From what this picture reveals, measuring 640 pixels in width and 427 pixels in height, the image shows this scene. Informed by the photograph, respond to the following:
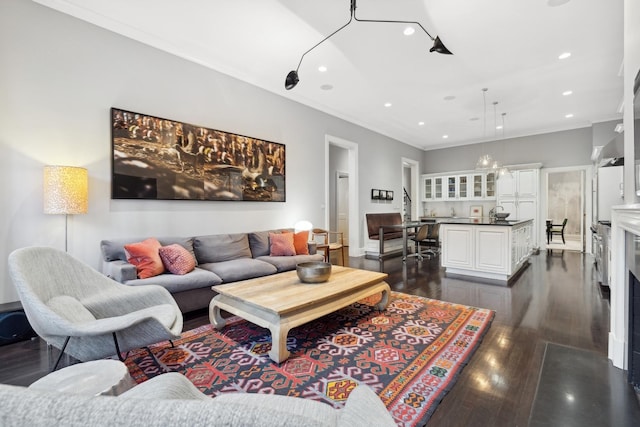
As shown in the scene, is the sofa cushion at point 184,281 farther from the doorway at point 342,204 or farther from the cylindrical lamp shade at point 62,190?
the doorway at point 342,204

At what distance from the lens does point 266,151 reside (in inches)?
191

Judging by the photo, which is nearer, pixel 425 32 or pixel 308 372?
pixel 308 372

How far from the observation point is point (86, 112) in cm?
313

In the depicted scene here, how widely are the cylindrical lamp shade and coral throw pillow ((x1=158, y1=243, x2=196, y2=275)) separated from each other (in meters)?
0.84

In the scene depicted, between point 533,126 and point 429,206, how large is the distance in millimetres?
3477

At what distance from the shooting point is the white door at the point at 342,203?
28.3 ft

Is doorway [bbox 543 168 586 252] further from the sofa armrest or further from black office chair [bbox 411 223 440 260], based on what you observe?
the sofa armrest

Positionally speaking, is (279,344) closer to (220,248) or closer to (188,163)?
(220,248)

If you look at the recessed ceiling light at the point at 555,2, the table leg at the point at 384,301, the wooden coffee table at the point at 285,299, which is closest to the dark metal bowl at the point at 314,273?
the wooden coffee table at the point at 285,299

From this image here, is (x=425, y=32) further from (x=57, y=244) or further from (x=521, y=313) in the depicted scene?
(x=57, y=244)

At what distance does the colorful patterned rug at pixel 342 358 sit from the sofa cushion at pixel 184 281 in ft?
1.47

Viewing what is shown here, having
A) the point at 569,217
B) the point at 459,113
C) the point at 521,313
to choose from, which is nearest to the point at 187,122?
the point at 521,313

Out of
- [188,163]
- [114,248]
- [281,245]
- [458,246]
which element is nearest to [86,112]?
[188,163]

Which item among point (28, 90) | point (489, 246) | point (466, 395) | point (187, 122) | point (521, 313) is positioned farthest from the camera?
point (489, 246)
